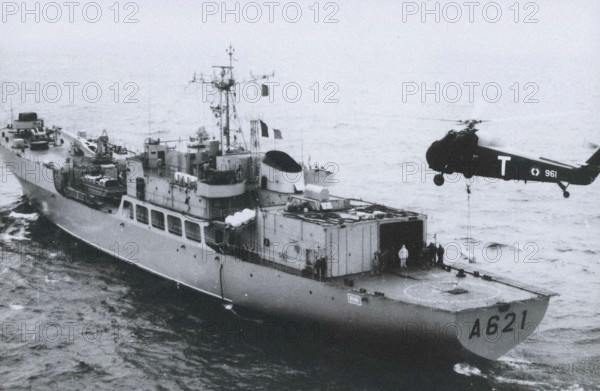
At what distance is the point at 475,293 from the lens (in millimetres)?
24594

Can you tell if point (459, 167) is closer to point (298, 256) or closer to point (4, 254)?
point (298, 256)

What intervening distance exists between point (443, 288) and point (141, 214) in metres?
16.1

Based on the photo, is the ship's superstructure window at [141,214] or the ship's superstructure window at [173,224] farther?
the ship's superstructure window at [141,214]

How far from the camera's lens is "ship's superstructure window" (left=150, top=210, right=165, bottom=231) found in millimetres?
33562

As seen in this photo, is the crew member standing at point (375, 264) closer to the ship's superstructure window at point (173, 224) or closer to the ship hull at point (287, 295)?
the ship hull at point (287, 295)

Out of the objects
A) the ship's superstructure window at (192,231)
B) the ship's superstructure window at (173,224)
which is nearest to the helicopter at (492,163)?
the ship's superstructure window at (192,231)

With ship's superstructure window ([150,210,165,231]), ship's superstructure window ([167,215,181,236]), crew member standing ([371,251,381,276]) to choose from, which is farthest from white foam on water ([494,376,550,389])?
ship's superstructure window ([150,210,165,231])

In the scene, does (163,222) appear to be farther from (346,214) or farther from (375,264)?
(375,264)

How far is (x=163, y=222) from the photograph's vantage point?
3353cm

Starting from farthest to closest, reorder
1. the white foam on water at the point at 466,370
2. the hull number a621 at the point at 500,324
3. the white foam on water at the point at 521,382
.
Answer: the white foam on water at the point at 466,370
the white foam on water at the point at 521,382
the hull number a621 at the point at 500,324

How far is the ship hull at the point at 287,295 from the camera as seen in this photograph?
2297 centimetres

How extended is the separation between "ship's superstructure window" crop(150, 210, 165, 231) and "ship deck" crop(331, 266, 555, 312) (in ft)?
35.2

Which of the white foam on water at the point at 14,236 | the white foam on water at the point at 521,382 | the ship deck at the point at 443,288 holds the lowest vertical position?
the white foam on water at the point at 521,382

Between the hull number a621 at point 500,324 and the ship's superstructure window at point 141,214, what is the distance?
57.7 feet
